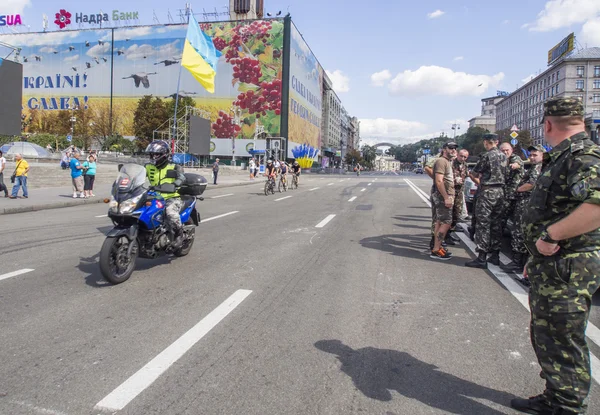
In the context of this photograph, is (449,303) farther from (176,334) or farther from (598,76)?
(598,76)

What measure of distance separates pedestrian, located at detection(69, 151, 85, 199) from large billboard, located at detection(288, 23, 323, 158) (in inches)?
2138

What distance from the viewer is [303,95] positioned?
79.4 m

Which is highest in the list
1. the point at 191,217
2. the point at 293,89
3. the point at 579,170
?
the point at 293,89

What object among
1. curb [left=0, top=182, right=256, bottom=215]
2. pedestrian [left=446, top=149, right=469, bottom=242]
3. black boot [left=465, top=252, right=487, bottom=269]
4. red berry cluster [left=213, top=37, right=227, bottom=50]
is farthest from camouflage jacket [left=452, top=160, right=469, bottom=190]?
red berry cluster [left=213, top=37, right=227, bottom=50]

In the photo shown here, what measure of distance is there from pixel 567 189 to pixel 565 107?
543mm

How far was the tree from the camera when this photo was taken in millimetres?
66000

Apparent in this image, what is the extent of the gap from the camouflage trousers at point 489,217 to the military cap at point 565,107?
4253 millimetres

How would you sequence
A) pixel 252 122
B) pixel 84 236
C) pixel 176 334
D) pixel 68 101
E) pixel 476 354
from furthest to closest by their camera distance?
pixel 68 101 < pixel 252 122 < pixel 84 236 < pixel 176 334 < pixel 476 354

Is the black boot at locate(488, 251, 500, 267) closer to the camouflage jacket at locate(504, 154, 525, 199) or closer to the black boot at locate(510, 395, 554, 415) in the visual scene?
the camouflage jacket at locate(504, 154, 525, 199)

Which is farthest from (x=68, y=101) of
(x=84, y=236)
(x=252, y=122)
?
(x=84, y=236)

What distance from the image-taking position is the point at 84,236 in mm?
8867

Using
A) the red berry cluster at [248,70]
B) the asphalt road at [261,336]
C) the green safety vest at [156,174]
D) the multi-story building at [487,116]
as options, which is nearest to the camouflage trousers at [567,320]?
the asphalt road at [261,336]

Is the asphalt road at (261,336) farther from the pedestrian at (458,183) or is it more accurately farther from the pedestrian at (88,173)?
the pedestrian at (88,173)

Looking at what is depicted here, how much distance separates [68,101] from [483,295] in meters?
88.5
